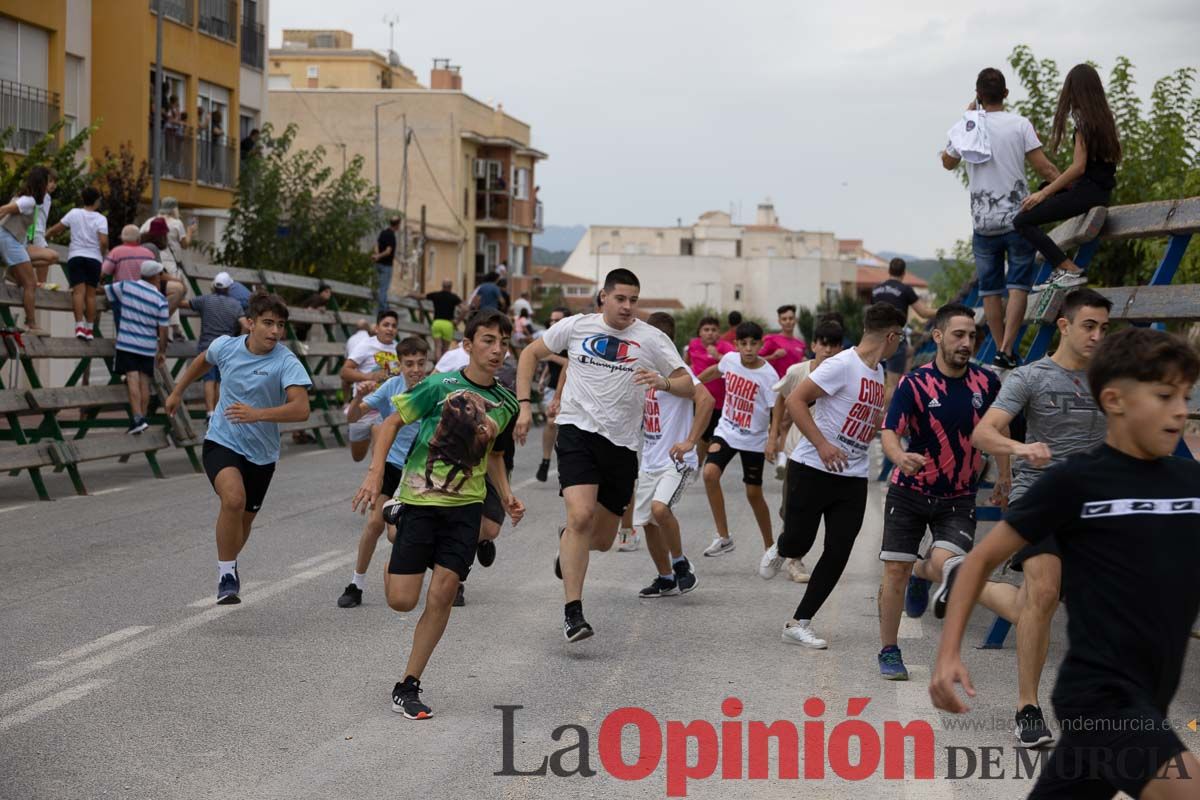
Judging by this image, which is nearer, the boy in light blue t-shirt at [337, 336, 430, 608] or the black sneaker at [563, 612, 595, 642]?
the black sneaker at [563, 612, 595, 642]

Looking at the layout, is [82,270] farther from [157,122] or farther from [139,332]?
[157,122]

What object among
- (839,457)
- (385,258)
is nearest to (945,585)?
(839,457)

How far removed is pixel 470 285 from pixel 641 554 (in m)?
60.5

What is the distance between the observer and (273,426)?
32.5 feet

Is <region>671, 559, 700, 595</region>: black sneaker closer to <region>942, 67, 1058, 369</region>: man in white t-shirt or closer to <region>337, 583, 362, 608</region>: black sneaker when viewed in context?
<region>337, 583, 362, 608</region>: black sneaker

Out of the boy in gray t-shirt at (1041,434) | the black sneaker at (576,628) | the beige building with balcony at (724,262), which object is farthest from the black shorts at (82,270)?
the beige building with balcony at (724,262)

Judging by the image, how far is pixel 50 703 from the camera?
7074 mm

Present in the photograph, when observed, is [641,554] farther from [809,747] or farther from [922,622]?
[809,747]

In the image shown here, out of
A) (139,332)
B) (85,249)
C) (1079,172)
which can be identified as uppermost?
(1079,172)

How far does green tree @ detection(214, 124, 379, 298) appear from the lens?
3194 cm

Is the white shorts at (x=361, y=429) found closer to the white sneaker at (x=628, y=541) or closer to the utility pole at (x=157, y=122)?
the white sneaker at (x=628, y=541)

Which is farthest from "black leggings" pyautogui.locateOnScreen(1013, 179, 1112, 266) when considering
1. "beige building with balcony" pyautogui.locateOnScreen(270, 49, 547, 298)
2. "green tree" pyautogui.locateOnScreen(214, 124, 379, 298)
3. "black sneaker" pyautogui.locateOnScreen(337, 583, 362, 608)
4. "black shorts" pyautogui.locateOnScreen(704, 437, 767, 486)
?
"beige building with balcony" pyautogui.locateOnScreen(270, 49, 547, 298)

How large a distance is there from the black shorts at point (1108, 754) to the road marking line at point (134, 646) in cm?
484

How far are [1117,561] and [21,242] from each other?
14.6 metres
